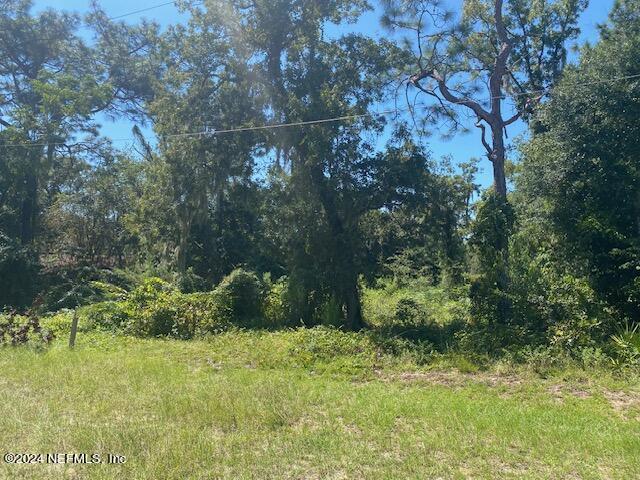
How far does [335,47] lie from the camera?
535 inches

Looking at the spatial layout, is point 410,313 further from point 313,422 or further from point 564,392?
point 313,422

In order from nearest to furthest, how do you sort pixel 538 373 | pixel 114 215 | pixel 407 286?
pixel 538 373
pixel 407 286
pixel 114 215

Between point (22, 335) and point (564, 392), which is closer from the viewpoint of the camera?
Result: point (564, 392)

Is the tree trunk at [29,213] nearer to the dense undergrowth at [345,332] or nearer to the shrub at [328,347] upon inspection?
the dense undergrowth at [345,332]

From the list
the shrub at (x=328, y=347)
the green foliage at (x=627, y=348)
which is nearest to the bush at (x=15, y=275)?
the shrub at (x=328, y=347)

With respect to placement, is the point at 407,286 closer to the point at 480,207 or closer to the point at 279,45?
the point at 480,207

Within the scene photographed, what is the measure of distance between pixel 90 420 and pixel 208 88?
11.4 metres

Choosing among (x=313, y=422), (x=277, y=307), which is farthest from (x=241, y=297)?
(x=313, y=422)

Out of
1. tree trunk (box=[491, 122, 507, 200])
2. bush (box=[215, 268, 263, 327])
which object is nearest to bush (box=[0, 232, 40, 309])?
bush (box=[215, 268, 263, 327])

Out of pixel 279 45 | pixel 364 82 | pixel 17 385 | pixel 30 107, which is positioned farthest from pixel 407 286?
pixel 30 107

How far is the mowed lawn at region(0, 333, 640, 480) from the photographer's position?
419 centimetres

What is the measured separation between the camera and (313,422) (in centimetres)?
545

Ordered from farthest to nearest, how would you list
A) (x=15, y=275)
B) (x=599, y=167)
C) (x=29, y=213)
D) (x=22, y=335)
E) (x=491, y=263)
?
(x=29, y=213) → (x=15, y=275) → (x=491, y=263) → (x=599, y=167) → (x=22, y=335)

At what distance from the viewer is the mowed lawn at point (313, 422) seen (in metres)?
4.19
